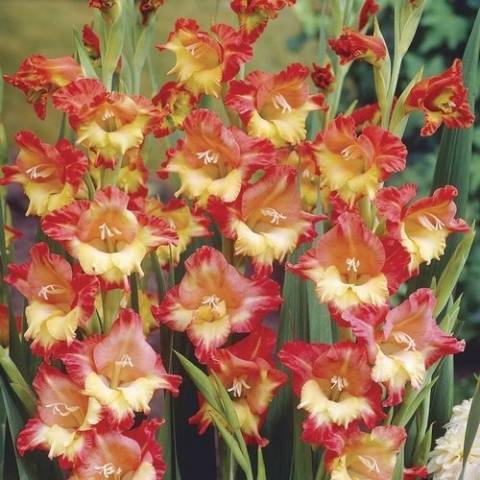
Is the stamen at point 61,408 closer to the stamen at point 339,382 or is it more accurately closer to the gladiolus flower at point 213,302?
the gladiolus flower at point 213,302

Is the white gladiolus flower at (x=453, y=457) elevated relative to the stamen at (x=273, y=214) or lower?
lower

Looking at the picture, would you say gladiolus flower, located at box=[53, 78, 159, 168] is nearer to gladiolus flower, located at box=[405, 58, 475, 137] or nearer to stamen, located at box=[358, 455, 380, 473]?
gladiolus flower, located at box=[405, 58, 475, 137]

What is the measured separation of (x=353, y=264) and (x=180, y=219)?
7.9 inches

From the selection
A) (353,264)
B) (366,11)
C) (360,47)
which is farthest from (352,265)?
(366,11)

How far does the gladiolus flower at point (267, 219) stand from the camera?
3.45 ft

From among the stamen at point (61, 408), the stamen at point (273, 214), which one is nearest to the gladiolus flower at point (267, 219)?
the stamen at point (273, 214)

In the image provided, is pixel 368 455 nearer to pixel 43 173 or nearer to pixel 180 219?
pixel 180 219

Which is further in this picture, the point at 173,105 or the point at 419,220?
the point at 173,105

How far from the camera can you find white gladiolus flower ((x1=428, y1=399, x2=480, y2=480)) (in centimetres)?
122

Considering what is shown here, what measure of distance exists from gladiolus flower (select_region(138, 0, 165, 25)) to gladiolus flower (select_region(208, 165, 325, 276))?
0.24 metres

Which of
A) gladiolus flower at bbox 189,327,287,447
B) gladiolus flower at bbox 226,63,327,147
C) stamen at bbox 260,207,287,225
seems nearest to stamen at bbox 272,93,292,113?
gladiolus flower at bbox 226,63,327,147

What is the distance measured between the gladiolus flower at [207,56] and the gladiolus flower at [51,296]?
0.21 meters

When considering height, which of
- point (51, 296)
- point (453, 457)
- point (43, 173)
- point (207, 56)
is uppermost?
point (207, 56)

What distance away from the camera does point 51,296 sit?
1092 mm
